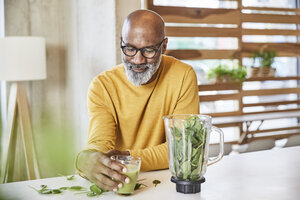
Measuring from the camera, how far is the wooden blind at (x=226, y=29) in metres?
4.52

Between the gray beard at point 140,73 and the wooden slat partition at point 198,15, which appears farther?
the wooden slat partition at point 198,15

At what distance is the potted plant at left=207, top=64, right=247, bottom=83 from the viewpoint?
4855 millimetres

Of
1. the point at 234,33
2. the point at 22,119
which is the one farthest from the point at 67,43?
the point at 234,33

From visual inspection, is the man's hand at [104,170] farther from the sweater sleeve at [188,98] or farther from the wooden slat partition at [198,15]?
the wooden slat partition at [198,15]

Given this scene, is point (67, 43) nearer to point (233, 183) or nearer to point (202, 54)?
point (202, 54)

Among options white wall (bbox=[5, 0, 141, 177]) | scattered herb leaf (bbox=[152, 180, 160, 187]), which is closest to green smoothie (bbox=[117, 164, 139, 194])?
scattered herb leaf (bbox=[152, 180, 160, 187])

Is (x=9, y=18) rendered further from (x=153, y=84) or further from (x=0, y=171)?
(x=0, y=171)

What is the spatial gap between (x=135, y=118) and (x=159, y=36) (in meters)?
0.41

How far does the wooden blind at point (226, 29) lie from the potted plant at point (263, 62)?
89mm

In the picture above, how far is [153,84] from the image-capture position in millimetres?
1872

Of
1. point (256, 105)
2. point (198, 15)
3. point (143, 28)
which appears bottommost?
point (256, 105)

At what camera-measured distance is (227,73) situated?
4914 millimetres

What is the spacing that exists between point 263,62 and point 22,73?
11.2 ft

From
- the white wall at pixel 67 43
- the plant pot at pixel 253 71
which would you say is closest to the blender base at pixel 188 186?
the white wall at pixel 67 43
